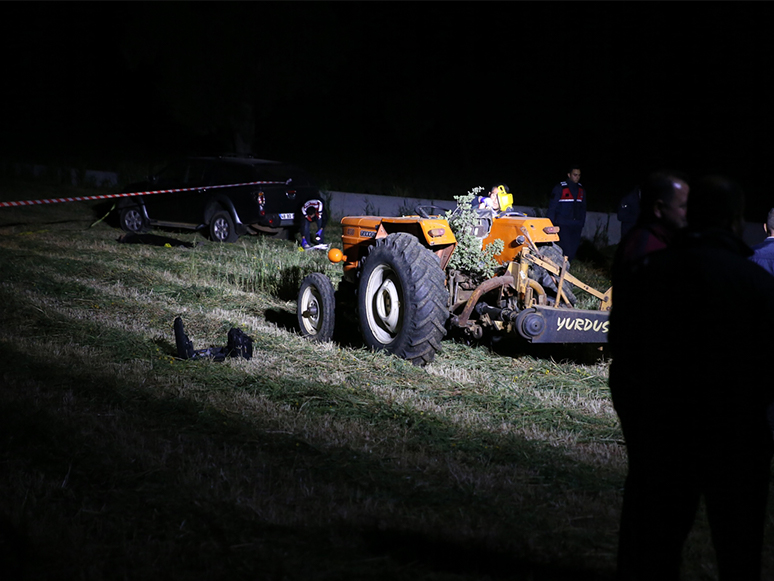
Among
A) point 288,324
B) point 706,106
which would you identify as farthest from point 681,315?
point 706,106

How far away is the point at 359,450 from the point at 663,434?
233cm

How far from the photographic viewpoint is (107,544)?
343cm

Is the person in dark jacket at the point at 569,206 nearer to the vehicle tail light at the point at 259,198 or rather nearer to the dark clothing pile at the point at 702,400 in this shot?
the vehicle tail light at the point at 259,198

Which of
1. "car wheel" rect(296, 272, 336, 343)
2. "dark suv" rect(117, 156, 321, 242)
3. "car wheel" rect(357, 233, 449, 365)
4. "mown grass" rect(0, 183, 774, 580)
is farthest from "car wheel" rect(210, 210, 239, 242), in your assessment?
"car wheel" rect(357, 233, 449, 365)

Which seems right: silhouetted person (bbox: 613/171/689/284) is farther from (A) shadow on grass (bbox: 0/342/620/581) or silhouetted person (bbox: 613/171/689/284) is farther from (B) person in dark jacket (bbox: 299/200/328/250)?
(B) person in dark jacket (bbox: 299/200/328/250)

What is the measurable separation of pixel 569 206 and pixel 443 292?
538 cm

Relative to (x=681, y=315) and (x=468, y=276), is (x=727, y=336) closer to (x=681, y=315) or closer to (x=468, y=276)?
(x=681, y=315)

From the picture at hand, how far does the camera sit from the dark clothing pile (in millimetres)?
2418

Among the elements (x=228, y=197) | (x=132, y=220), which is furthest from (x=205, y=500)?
(x=132, y=220)

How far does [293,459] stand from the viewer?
14.5 feet

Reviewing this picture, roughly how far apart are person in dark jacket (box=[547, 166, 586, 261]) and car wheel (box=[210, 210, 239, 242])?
5.67 m

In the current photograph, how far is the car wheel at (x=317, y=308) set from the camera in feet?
23.8

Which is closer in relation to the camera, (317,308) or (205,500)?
(205,500)

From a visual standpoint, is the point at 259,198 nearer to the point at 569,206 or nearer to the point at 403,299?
the point at 569,206
